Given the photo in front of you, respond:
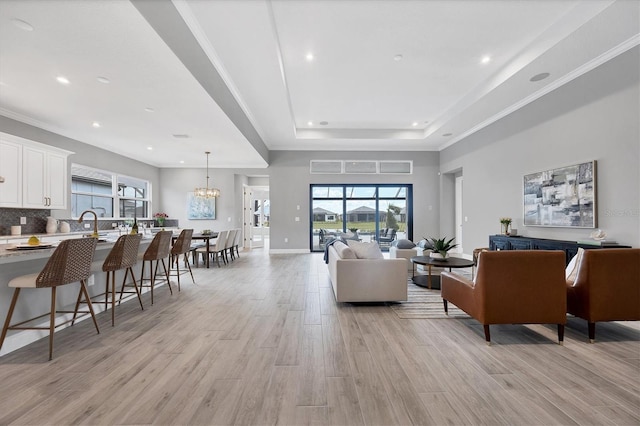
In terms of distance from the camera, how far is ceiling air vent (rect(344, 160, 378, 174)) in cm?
876

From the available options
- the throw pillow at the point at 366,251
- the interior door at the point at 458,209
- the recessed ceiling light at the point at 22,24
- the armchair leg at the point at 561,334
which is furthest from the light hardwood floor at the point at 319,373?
the interior door at the point at 458,209

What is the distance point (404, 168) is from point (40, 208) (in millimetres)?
8534

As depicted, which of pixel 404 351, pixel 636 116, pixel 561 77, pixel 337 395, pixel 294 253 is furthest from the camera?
pixel 294 253

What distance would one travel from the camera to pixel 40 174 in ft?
15.9

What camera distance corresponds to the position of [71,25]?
2.41 metres

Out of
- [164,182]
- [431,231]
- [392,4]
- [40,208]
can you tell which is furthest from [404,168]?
[40,208]

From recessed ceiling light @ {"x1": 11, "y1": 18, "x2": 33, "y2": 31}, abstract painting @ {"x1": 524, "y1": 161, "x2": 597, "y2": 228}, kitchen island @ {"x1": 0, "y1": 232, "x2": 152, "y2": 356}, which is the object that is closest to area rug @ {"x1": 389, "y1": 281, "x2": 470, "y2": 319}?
abstract painting @ {"x1": 524, "y1": 161, "x2": 597, "y2": 228}

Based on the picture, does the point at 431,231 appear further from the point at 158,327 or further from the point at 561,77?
the point at 158,327

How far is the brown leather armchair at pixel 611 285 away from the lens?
2.54 m

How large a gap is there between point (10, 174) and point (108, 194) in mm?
2812

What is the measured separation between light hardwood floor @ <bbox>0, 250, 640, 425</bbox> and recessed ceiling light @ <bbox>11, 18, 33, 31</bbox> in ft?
9.03

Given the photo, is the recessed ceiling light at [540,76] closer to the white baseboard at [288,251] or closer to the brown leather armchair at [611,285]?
the brown leather armchair at [611,285]

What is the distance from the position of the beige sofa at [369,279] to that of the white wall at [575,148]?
2836mm

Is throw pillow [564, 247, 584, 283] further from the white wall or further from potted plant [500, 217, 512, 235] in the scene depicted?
potted plant [500, 217, 512, 235]
